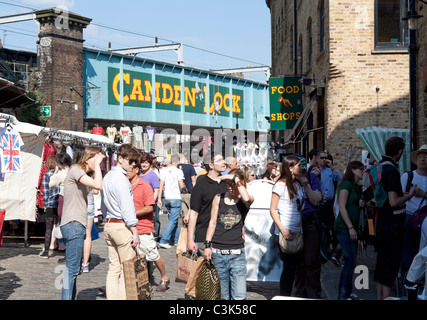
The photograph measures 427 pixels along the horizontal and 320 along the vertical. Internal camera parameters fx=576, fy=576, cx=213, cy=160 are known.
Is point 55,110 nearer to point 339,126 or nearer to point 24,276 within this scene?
point 339,126

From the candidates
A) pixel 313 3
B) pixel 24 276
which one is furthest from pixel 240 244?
pixel 313 3

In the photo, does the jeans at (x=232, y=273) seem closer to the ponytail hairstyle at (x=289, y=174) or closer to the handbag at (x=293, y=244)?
the handbag at (x=293, y=244)

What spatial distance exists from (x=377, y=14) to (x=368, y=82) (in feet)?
6.36

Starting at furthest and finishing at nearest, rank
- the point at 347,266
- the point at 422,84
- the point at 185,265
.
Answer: the point at 422,84 → the point at 185,265 → the point at 347,266

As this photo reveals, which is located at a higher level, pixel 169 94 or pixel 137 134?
pixel 169 94

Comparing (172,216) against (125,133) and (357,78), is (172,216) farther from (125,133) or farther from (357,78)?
(125,133)

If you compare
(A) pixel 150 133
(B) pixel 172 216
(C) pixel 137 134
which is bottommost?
(B) pixel 172 216

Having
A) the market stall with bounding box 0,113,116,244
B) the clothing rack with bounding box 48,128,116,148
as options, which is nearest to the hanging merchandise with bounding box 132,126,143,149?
the clothing rack with bounding box 48,128,116,148

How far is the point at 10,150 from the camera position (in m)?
10.7

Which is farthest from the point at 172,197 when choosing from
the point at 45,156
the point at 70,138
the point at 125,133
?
the point at 125,133

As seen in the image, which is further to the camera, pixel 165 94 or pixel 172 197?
pixel 165 94

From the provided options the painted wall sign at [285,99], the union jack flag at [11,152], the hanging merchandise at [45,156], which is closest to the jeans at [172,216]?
the hanging merchandise at [45,156]

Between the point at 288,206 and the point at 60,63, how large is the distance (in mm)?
33645
